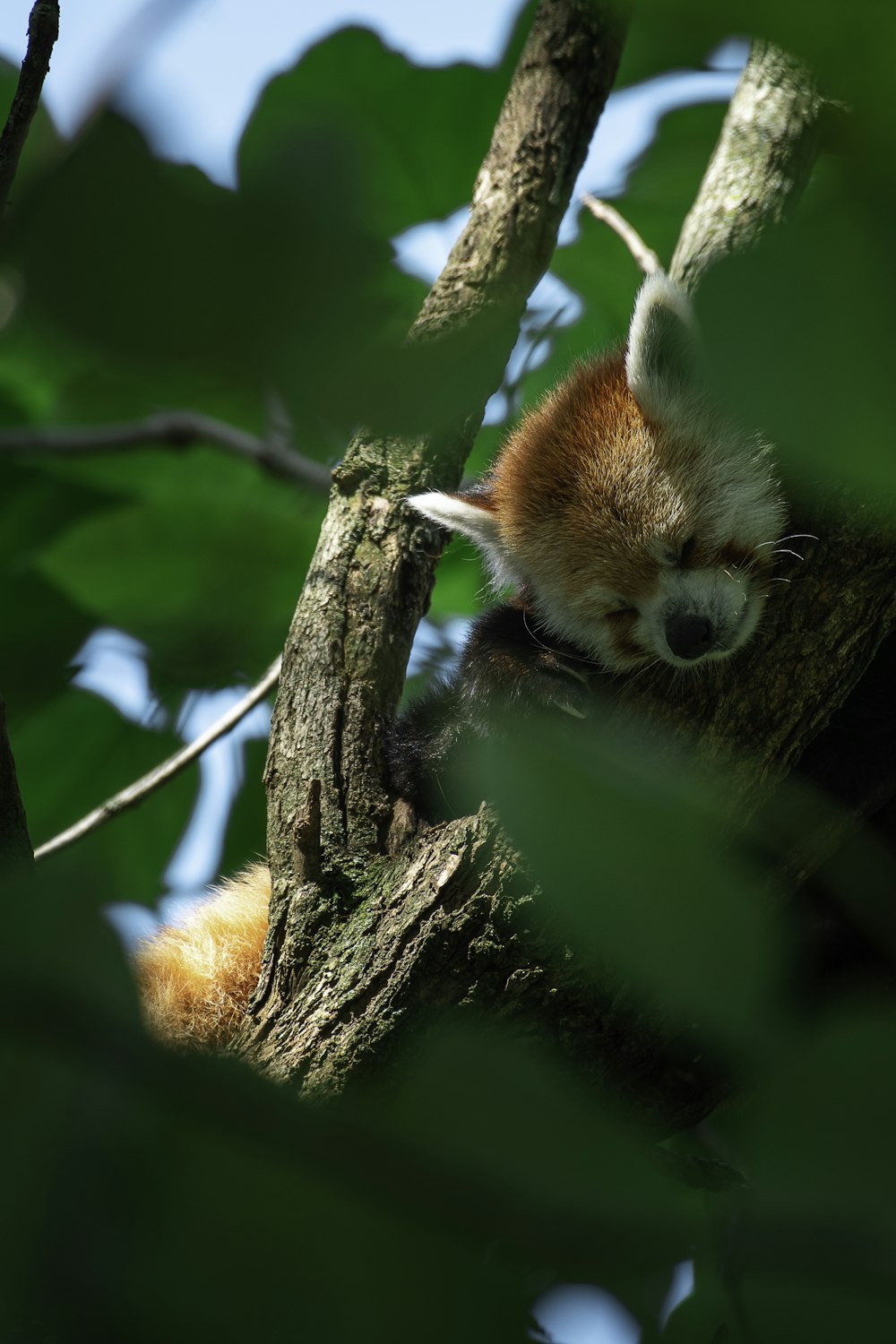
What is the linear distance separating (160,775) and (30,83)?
225 centimetres

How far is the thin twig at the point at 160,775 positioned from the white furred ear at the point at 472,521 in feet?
2.01

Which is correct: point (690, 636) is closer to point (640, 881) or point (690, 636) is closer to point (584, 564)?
point (584, 564)

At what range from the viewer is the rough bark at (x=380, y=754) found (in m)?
1.63

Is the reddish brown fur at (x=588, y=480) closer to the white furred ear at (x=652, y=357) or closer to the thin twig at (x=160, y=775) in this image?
the white furred ear at (x=652, y=357)

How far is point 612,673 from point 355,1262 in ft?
8.11

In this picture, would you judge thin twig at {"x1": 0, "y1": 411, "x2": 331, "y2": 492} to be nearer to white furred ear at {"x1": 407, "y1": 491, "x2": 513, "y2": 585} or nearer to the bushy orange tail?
white furred ear at {"x1": 407, "y1": 491, "x2": 513, "y2": 585}

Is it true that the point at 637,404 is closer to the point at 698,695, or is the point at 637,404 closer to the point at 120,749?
A: the point at 698,695

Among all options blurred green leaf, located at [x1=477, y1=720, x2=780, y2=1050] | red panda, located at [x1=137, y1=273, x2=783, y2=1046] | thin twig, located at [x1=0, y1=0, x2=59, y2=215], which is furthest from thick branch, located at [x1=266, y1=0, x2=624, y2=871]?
blurred green leaf, located at [x1=477, y1=720, x2=780, y2=1050]

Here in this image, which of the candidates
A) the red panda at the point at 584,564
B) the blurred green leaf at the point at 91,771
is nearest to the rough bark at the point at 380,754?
the red panda at the point at 584,564

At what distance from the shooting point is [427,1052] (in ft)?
1.72

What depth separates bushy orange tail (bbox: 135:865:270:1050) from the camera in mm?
2281

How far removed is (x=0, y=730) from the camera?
1616 mm

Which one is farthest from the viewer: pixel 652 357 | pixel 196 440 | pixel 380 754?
pixel 196 440

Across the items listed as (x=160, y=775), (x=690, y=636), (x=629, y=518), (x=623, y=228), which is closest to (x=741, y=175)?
(x=623, y=228)
